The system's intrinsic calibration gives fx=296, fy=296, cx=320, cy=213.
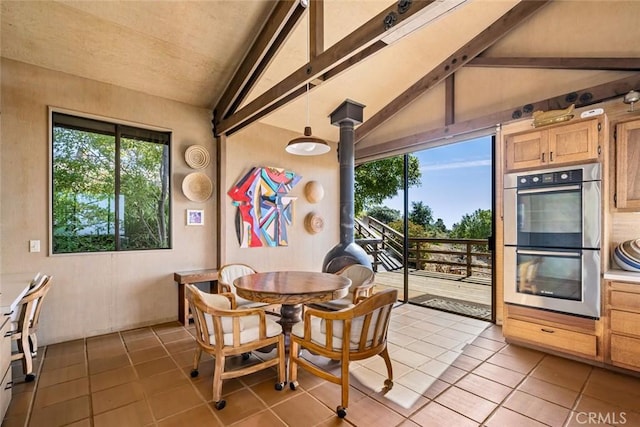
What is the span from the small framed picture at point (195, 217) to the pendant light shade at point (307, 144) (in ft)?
6.42

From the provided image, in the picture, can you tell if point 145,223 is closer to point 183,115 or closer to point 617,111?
point 183,115

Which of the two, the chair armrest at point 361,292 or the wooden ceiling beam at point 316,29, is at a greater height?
the wooden ceiling beam at point 316,29

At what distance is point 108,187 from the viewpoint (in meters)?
3.65

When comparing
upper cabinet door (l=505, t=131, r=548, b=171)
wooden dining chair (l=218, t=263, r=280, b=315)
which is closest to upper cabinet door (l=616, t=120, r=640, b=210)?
upper cabinet door (l=505, t=131, r=548, b=171)

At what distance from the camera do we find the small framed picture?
417 centimetres

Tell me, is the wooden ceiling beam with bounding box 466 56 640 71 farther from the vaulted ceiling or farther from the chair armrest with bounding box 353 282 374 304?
the chair armrest with bounding box 353 282 374 304

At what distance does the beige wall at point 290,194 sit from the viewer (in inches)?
175

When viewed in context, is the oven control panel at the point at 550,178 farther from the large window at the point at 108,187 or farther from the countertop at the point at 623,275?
the large window at the point at 108,187

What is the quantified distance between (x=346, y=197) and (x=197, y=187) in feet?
7.02

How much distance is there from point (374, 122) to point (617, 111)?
3056 mm

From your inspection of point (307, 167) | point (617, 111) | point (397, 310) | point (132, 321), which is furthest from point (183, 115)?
point (617, 111)

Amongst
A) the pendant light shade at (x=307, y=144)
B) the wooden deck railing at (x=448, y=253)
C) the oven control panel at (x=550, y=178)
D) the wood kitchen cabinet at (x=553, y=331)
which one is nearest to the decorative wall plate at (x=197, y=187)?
the pendant light shade at (x=307, y=144)

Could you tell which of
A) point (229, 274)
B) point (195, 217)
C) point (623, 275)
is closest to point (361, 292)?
point (229, 274)

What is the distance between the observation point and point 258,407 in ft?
7.06
